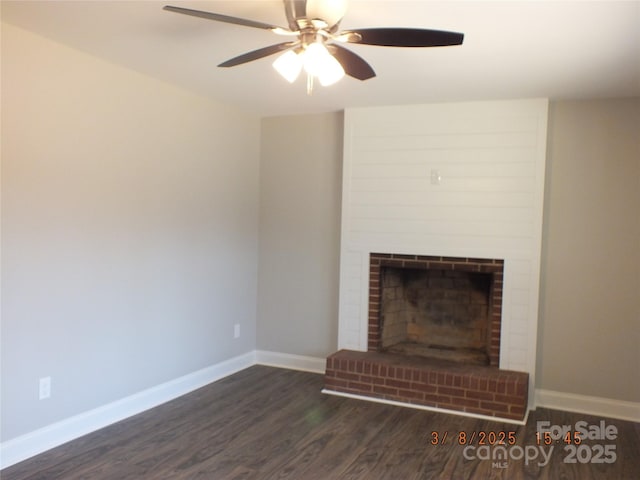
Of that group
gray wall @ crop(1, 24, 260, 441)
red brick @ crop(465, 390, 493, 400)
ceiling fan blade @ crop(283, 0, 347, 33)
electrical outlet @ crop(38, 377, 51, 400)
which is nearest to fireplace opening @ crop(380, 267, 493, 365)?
red brick @ crop(465, 390, 493, 400)

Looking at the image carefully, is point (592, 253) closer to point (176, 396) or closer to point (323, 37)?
point (323, 37)

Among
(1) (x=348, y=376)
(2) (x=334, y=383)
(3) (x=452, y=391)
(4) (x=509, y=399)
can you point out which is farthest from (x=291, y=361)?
(4) (x=509, y=399)

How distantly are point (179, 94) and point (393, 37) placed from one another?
7.70ft

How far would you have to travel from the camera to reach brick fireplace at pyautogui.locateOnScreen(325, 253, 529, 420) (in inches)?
150

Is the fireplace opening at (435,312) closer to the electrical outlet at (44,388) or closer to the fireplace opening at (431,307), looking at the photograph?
the fireplace opening at (431,307)

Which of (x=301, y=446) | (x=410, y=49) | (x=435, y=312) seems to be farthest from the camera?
(x=435, y=312)

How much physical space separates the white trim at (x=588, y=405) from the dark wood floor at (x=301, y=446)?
0.09 metres

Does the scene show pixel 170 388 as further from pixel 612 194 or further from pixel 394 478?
pixel 612 194

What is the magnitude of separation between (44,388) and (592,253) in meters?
3.83

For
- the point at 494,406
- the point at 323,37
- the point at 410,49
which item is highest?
the point at 410,49

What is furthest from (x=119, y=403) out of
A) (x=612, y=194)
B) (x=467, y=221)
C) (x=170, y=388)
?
(x=612, y=194)

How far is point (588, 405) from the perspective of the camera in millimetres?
3895

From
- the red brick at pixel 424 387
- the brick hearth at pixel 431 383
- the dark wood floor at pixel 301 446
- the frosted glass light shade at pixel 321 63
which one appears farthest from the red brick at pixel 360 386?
the frosted glass light shade at pixel 321 63

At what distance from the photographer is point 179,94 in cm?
395
